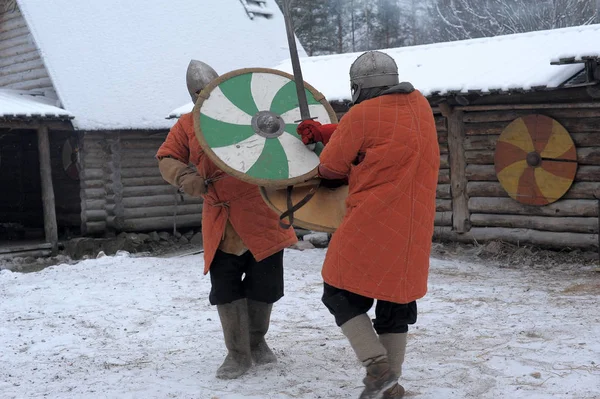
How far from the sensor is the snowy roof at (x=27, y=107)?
1071cm

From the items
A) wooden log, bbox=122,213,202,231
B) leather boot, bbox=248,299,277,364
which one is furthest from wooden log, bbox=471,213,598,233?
wooden log, bbox=122,213,202,231

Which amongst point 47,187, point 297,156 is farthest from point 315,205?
point 47,187

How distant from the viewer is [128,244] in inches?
477

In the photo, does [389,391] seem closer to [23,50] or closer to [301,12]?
[23,50]

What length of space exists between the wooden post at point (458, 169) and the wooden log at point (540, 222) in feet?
0.46

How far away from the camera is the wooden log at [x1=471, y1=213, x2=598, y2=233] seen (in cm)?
824

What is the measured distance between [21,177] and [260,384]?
40.8ft

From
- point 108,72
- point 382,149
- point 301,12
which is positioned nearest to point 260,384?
point 382,149

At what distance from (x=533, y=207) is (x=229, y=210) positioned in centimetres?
552

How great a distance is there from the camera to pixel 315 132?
3.59 meters

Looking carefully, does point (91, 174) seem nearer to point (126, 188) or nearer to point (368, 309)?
point (126, 188)

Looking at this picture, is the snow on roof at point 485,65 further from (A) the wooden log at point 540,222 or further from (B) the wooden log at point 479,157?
(A) the wooden log at point 540,222

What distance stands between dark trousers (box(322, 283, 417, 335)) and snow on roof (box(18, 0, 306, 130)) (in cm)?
938

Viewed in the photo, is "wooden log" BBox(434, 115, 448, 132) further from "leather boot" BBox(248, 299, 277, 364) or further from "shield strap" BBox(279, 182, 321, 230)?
"shield strap" BBox(279, 182, 321, 230)
